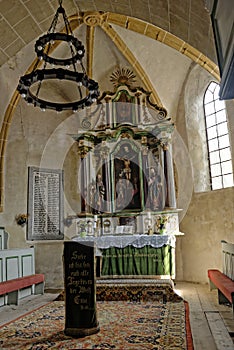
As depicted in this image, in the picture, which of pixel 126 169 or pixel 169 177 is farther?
pixel 126 169

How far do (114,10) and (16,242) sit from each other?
652cm

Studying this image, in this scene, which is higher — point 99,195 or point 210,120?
point 210,120

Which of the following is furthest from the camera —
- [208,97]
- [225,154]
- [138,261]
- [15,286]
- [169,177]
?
[208,97]

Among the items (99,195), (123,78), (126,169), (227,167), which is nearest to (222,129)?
(227,167)

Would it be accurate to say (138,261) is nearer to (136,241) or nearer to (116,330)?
(136,241)

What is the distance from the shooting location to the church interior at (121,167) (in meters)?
7.36

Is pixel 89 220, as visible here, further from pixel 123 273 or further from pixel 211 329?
pixel 211 329

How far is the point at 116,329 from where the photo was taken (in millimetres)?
4211

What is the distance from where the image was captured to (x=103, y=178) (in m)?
9.21

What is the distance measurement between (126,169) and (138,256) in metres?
2.75

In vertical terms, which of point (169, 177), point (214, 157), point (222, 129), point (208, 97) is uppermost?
point (208, 97)

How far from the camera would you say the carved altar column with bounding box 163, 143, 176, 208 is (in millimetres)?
8570

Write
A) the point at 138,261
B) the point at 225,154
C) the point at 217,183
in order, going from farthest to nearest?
the point at 217,183 → the point at 225,154 → the point at 138,261

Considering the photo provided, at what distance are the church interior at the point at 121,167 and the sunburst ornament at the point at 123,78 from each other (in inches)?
1.6
